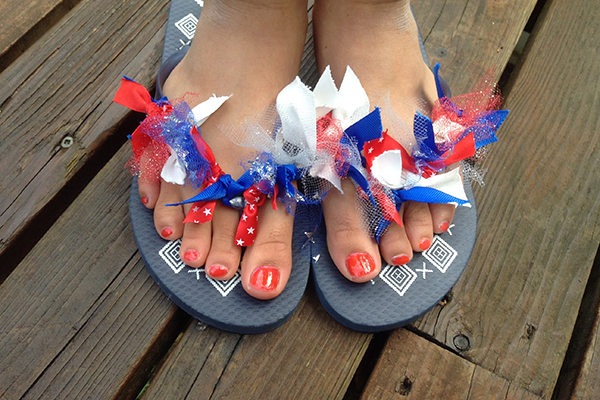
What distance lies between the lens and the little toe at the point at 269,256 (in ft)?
2.45

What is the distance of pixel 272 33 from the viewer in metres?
0.82

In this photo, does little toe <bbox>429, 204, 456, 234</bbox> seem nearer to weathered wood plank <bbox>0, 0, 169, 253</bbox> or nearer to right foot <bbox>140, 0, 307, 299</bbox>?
right foot <bbox>140, 0, 307, 299</bbox>

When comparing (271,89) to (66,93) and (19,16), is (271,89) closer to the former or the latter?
(66,93)

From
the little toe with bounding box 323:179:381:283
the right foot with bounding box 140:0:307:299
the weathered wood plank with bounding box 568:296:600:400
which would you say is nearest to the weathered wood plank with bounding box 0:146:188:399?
the right foot with bounding box 140:0:307:299

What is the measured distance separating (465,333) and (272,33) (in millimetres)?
704

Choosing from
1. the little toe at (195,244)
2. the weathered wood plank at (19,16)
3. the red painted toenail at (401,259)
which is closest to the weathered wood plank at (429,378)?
the red painted toenail at (401,259)

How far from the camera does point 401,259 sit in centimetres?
80

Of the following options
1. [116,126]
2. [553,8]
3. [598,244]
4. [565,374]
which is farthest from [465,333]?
Answer: [553,8]

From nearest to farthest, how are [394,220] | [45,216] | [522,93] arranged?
[394,220], [45,216], [522,93]

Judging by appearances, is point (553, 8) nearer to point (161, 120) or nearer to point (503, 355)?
point (503, 355)

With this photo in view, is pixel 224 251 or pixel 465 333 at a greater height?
pixel 224 251

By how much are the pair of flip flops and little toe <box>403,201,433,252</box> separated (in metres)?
0.03

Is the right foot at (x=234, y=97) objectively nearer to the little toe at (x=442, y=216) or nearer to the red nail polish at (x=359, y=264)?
the red nail polish at (x=359, y=264)

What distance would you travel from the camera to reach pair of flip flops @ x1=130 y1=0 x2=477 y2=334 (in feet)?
2.48
